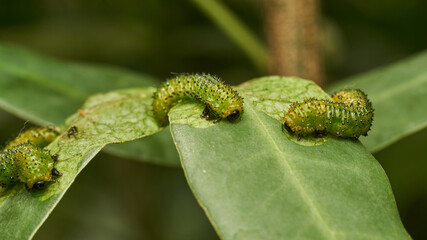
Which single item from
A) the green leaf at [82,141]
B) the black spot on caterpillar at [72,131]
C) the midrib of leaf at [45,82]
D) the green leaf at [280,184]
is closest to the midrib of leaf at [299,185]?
the green leaf at [280,184]

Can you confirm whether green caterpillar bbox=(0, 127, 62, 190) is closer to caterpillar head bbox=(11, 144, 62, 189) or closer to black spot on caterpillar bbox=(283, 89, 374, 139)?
caterpillar head bbox=(11, 144, 62, 189)

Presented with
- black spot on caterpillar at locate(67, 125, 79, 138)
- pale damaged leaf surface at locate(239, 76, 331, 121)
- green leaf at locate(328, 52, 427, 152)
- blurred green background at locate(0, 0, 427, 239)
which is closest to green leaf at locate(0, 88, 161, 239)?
black spot on caterpillar at locate(67, 125, 79, 138)

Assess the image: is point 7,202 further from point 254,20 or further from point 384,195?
point 254,20

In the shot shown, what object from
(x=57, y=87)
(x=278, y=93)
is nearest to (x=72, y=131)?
(x=278, y=93)

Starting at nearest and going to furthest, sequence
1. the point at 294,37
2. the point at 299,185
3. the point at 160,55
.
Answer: the point at 299,185 → the point at 294,37 → the point at 160,55

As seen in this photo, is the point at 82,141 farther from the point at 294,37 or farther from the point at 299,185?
the point at 294,37
